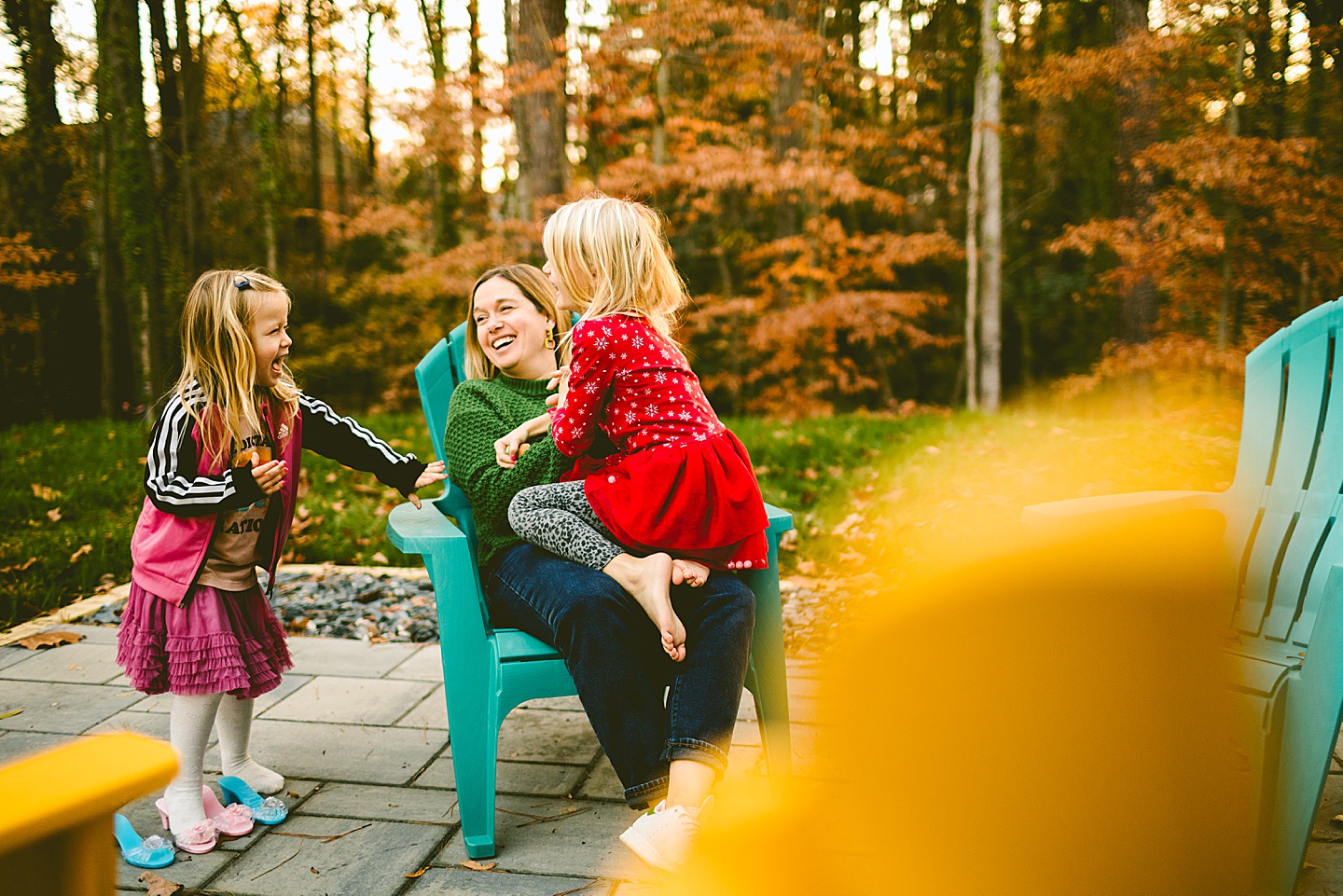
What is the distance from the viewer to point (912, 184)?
40.0 feet

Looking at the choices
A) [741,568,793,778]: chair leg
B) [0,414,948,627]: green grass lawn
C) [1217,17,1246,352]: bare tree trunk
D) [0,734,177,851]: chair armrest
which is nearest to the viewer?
[0,734,177,851]: chair armrest

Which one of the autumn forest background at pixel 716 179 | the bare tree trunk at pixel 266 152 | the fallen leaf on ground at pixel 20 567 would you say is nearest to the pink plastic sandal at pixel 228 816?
the autumn forest background at pixel 716 179

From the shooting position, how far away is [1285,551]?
2.06 meters

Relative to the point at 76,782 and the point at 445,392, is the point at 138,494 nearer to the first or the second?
the point at 445,392

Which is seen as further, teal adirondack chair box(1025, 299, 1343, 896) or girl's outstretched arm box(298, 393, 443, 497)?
girl's outstretched arm box(298, 393, 443, 497)

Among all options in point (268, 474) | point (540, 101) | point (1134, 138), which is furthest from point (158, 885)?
point (1134, 138)

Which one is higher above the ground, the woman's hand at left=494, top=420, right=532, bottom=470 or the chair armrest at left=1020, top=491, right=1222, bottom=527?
the woman's hand at left=494, top=420, right=532, bottom=470

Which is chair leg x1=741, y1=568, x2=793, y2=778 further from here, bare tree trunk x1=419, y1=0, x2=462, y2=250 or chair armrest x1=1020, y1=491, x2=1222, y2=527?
bare tree trunk x1=419, y1=0, x2=462, y2=250

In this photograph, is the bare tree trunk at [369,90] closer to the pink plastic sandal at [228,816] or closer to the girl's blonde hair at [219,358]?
the girl's blonde hair at [219,358]

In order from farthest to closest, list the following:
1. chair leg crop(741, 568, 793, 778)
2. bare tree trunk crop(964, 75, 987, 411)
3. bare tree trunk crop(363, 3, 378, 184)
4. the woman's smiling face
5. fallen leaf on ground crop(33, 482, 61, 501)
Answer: bare tree trunk crop(363, 3, 378, 184) → bare tree trunk crop(964, 75, 987, 411) → fallen leaf on ground crop(33, 482, 61, 501) → the woman's smiling face → chair leg crop(741, 568, 793, 778)

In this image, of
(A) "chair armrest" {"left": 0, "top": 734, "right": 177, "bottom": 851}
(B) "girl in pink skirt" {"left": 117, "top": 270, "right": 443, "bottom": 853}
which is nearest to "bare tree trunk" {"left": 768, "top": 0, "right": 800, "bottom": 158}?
(B) "girl in pink skirt" {"left": 117, "top": 270, "right": 443, "bottom": 853}

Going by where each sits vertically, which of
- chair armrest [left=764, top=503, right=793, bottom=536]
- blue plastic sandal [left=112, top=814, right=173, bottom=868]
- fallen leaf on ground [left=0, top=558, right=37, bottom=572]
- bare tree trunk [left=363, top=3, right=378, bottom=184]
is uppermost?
bare tree trunk [left=363, top=3, right=378, bottom=184]

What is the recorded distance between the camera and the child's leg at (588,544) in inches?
70.6

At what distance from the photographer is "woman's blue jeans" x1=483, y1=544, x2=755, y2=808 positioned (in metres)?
1.76
